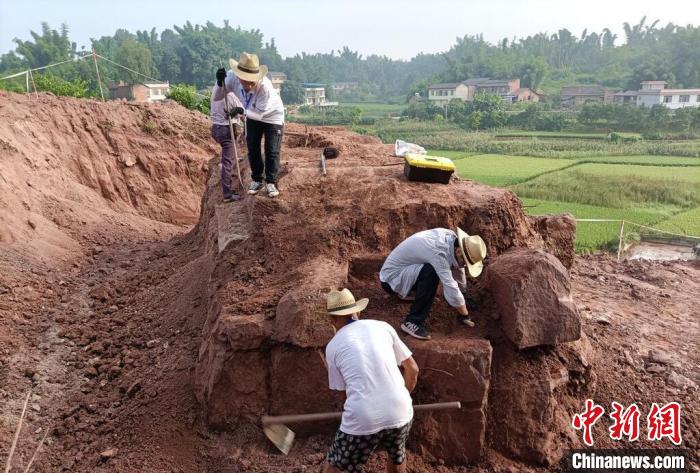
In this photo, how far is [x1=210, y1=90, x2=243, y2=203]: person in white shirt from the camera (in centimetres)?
679

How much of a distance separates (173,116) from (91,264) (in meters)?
7.34

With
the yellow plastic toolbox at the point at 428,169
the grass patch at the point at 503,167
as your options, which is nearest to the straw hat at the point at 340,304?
the yellow plastic toolbox at the point at 428,169

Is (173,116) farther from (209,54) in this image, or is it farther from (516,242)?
(209,54)

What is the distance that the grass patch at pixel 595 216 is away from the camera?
14.8m

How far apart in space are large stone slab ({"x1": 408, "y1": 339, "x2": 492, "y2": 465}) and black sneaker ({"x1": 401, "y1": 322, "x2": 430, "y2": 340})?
0.22 feet

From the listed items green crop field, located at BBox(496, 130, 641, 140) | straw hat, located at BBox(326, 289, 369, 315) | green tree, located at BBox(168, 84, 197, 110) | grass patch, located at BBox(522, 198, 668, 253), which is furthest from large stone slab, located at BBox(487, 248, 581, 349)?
green crop field, located at BBox(496, 130, 641, 140)

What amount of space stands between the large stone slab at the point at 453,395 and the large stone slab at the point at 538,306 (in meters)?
0.37

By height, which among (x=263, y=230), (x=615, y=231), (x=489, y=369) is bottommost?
(x=615, y=231)

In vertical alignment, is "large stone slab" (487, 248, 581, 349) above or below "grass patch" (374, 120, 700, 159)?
above

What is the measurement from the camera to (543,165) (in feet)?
89.3

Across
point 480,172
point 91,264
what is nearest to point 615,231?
point 480,172

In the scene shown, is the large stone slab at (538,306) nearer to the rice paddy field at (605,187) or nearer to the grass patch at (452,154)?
the rice paddy field at (605,187)

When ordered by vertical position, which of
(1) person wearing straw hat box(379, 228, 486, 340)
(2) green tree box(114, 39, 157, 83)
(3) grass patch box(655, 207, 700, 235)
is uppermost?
(2) green tree box(114, 39, 157, 83)

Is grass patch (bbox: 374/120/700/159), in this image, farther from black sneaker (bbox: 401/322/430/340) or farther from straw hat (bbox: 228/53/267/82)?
black sneaker (bbox: 401/322/430/340)
